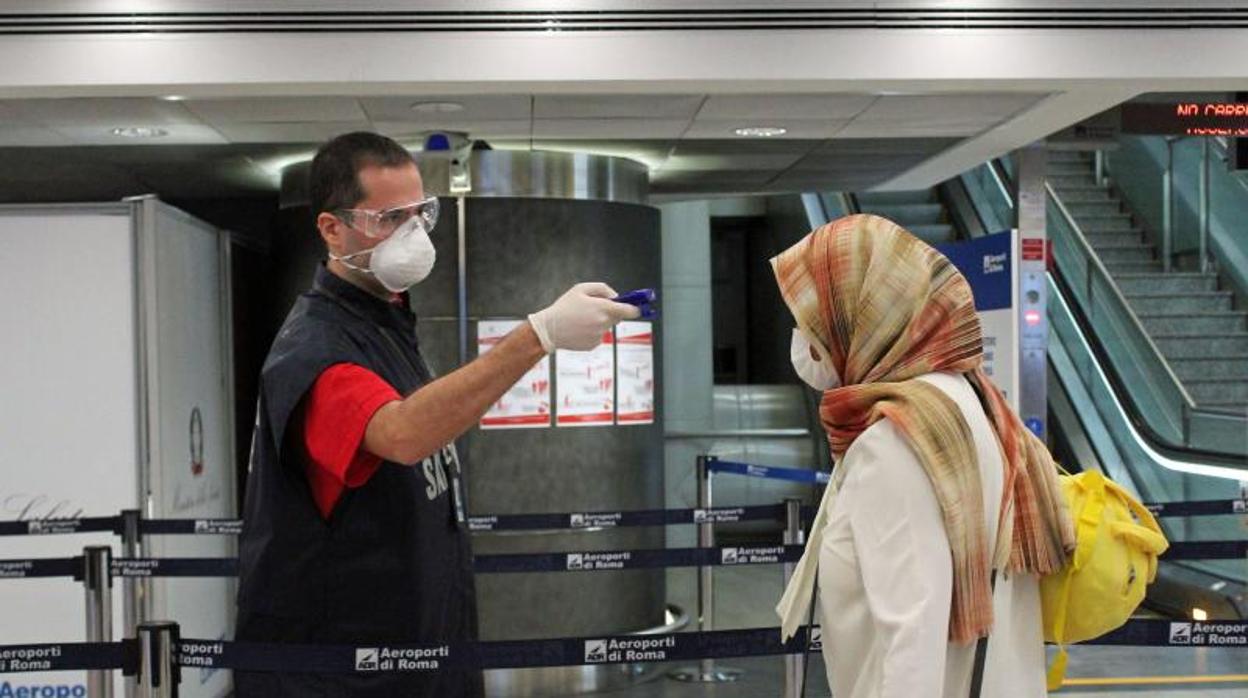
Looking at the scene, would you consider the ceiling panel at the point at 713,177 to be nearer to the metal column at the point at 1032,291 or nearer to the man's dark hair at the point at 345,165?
the metal column at the point at 1032,291

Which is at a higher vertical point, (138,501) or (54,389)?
(54,389)

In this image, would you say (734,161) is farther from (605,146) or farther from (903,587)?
(903,587)

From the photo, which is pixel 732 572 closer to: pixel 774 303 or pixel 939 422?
pixel 774 303

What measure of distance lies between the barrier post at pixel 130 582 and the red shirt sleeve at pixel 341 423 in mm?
3360

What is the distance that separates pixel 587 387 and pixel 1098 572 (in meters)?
5.74

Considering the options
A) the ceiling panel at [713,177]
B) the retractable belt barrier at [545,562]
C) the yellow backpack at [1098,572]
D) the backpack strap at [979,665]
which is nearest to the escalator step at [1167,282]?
the ceiling panel at [713,177]

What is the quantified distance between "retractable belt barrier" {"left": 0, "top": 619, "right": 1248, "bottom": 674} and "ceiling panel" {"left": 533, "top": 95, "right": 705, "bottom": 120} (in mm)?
3177

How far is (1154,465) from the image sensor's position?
8.33m

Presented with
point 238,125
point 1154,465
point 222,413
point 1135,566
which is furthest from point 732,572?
point 1135,566

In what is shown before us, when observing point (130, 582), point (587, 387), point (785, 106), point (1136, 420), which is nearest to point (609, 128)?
point (785, 106)

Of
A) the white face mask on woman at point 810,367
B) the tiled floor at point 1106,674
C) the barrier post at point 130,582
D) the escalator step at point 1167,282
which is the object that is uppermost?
the escalator step at point 1167,282

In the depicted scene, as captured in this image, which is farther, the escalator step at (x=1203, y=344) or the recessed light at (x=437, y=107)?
the escalator step at (x=1203, y=344)

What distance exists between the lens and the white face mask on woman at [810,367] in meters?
2.18

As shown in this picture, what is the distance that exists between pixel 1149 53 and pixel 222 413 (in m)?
5.07
